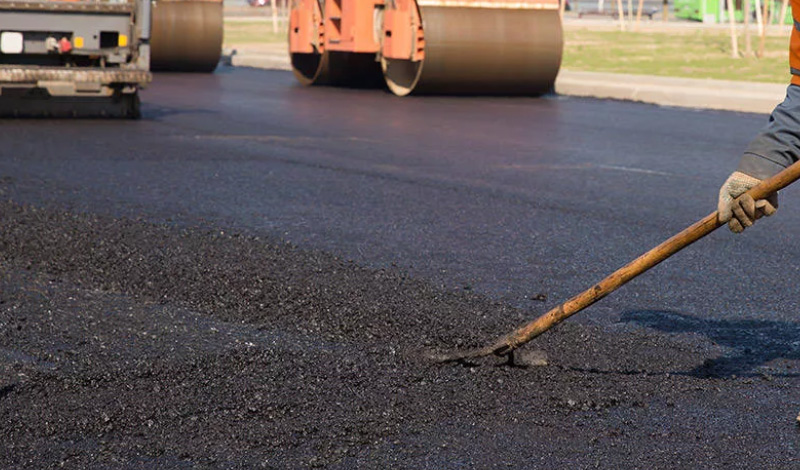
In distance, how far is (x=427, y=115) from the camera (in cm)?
1441

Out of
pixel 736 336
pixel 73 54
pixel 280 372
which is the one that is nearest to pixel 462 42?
pixel 73 54

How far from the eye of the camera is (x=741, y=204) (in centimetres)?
368

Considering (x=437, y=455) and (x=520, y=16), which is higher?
(x=520, y=16)

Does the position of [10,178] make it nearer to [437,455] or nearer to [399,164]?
[399,164]

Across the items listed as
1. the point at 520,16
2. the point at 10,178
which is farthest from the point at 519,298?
the point at 520,16

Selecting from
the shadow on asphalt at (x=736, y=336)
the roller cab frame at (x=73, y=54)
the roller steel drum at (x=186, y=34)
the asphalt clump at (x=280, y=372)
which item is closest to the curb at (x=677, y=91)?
the roller steel drum at (x=186, y=34)

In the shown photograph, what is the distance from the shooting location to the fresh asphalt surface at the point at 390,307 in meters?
3.55

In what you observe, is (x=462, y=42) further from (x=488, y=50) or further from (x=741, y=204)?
(x=741, y=204)

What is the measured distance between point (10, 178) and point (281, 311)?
4.10 m

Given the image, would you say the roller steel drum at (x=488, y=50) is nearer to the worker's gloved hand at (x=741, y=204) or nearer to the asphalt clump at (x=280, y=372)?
the asphalt clump at (x=280, y=372)

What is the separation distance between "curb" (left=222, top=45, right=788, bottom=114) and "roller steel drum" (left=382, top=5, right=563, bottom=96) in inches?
47.9

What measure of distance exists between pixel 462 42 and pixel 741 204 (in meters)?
12.9

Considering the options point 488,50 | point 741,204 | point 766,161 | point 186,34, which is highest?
point 186,34

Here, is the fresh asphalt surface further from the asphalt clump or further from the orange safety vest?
the orange safety vest
